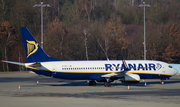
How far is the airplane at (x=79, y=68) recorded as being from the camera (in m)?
37.4

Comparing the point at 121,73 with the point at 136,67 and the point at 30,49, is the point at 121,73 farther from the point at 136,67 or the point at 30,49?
the point at 30,49

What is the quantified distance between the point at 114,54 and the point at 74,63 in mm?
49172

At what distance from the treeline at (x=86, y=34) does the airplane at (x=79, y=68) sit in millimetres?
41739

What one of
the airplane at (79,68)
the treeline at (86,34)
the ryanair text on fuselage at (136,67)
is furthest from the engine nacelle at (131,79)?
the treeline at (86,34)

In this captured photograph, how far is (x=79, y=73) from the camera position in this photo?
3822 cm

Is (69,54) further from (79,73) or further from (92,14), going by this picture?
(79,73)

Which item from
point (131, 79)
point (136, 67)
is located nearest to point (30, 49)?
point (131, 79)

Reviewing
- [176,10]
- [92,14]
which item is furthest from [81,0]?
[176,10]

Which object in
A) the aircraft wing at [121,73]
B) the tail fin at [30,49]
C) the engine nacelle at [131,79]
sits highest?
the tail fin at [30,49]

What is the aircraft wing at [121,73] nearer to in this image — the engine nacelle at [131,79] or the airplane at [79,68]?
the airplane at [79,68]

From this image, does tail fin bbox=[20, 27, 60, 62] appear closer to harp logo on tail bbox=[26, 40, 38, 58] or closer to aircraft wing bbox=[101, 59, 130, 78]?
harp logo on tail bbox=[26, 40, 38, 58]

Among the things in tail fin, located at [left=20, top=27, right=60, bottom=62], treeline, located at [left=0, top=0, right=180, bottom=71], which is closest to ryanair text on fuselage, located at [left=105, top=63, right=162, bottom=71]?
tail fin, located at [left=20, top=27, right=60, bottom=62]

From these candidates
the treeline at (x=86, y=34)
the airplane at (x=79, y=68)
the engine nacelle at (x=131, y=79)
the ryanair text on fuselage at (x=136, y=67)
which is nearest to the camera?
the airplane at (x=79, y=68)

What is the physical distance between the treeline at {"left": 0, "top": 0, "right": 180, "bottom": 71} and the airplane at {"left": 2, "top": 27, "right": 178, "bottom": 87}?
41.7 metres
